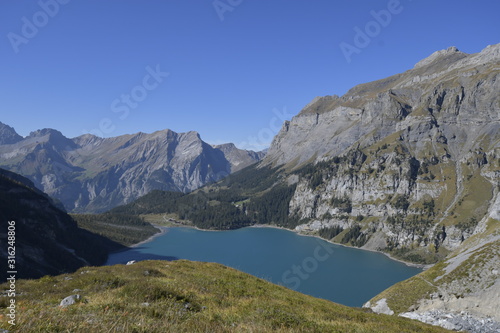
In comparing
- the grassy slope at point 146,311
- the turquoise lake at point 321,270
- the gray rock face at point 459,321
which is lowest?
the turquoise lake at point 321,270

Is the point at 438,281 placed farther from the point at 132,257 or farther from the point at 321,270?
the point at 132,257

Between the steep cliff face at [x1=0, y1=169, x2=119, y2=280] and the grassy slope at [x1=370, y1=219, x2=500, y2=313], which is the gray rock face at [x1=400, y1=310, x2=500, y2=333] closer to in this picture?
the grassy slope at [x1=370, y1=219, x2=500, y2=313]

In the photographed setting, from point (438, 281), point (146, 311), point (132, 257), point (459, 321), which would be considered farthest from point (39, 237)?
point (459, 321)

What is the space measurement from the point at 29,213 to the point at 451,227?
247 meters

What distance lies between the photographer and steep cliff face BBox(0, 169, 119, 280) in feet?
323

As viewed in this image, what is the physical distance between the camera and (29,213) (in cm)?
12719

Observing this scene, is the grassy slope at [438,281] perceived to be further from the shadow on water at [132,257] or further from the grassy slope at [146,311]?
the shadow on water at [132,257]

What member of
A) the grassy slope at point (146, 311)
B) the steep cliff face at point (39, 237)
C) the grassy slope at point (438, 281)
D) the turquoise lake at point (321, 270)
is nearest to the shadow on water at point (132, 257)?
the turquoise lake at point (321, 270)

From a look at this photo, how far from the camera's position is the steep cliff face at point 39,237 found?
323ft

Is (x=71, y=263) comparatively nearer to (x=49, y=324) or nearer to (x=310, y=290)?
(x=310, y=290)

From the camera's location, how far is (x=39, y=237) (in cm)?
11862

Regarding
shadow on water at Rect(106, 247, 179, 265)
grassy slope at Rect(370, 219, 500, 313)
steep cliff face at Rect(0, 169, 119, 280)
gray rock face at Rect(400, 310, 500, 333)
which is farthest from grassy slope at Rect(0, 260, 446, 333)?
shadow on water at Rect(106, 247, 179, 265)

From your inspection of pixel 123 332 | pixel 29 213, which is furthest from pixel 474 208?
pixel 29 213

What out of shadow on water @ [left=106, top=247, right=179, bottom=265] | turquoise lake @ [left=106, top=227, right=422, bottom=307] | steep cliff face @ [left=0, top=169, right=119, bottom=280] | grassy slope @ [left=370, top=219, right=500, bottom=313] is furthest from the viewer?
shadow on water @ [left=106, top=247, right=179, bottom=265]
